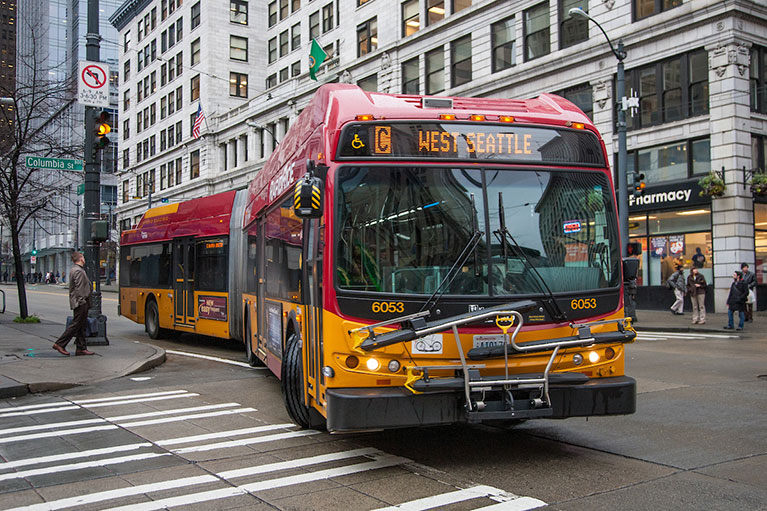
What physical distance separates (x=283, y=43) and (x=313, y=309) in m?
51.0

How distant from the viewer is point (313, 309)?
6652 mm

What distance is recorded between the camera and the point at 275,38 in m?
55.5

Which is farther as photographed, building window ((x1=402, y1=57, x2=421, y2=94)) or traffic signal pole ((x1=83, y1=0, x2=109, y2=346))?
building window ((x1=402, y1=57, x2=421, y2=94))

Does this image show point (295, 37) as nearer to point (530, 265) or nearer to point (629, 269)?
point (629, 269)

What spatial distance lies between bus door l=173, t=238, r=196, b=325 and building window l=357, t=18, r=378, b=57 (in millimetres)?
27403

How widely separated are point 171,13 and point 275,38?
1648 cm

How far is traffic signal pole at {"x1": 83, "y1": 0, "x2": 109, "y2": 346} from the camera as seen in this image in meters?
15.8

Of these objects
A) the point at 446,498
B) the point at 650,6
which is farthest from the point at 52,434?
the point at 650,6

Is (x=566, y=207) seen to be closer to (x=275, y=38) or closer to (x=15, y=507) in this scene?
(x=15, y=507)

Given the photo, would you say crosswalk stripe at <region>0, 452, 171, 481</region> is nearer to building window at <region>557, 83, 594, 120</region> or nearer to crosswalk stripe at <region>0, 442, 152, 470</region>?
crosswalk stripe at <region>0, 442, 152, 470</region>

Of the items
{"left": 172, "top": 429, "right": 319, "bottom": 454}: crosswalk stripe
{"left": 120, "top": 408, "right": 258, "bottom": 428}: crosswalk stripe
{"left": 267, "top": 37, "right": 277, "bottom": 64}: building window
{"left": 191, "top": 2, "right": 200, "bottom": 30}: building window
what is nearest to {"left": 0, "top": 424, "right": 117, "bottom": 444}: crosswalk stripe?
{"left": 120, "top": 408, "right": 258, "bottom": 428}: crosswalk stripe

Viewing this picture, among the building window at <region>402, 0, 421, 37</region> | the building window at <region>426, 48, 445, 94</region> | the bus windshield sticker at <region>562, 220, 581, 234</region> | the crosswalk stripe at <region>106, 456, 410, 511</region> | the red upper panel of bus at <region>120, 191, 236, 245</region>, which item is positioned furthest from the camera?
the building window at <region>402, 0, 421, 37</region>

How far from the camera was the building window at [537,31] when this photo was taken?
3156 centimetres

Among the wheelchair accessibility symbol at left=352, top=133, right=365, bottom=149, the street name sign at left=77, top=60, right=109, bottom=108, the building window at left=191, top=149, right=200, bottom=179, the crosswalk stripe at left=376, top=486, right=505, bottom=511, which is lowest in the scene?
the crosswalk stripe at left=376, top=486, right=505, bottom=511
